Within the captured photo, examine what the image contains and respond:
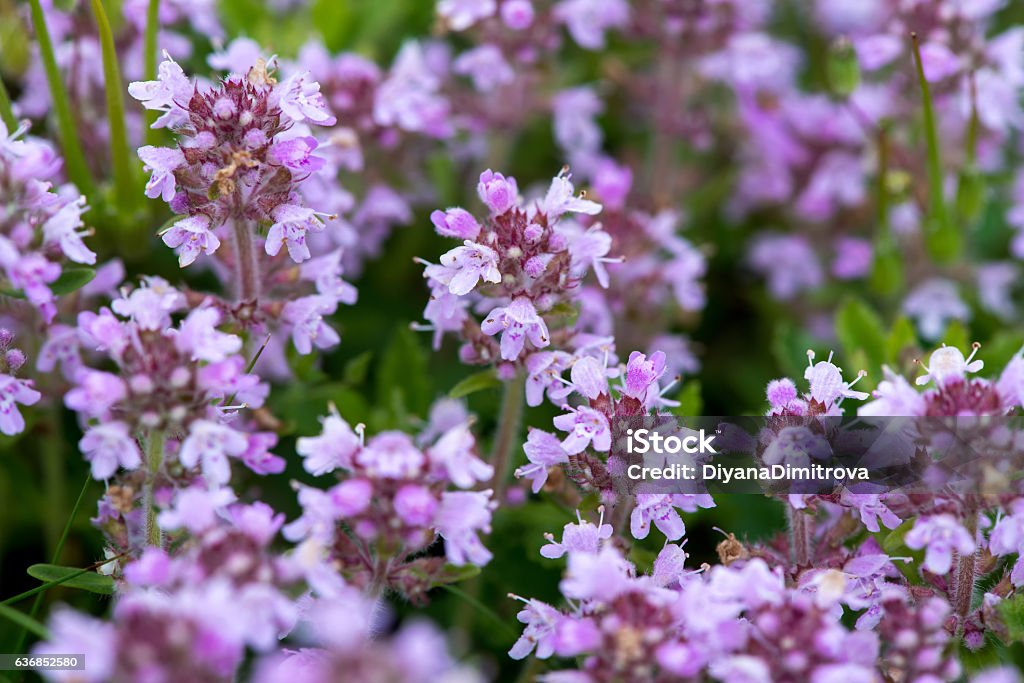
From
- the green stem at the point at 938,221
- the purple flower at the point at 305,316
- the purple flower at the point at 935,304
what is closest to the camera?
the purple flower at the point at 305,316

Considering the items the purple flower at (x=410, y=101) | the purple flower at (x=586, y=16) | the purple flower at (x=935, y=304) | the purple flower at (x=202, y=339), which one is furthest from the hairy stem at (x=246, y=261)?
the purple flower at (x=935, y=304)

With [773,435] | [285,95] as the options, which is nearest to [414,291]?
[285,95]

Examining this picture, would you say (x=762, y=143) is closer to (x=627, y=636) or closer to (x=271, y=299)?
(x=271, y=299)

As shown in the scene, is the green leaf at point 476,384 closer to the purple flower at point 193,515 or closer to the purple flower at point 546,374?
the purple flower at point 546,374

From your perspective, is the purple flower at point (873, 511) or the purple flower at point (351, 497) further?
the purple flower at point (873, 511)

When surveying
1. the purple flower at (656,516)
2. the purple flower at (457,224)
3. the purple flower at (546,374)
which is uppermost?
the purple flower at (457,224)

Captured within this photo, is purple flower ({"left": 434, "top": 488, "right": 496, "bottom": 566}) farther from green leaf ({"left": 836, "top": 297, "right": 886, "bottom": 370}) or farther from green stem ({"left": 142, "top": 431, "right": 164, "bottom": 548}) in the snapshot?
green leaf ({"left": 836, "top": 297, "right": 886, "bottom": 370})
